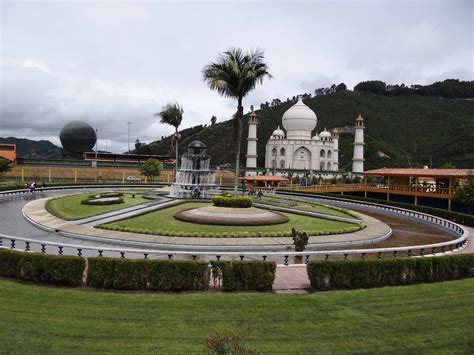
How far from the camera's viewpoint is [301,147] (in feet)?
316

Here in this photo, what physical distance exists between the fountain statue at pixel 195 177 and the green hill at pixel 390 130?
8099 centimetres

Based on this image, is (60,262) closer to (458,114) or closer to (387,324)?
(387,324)

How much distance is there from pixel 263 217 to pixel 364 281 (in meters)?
14.4

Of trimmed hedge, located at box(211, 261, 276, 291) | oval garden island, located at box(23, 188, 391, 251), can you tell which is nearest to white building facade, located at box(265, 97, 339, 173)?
oval garden island, located at box(23, 188, 391, 251)

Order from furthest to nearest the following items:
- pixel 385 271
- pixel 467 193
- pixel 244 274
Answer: pixel 467 193, pixel 385 271, pixel 244 274

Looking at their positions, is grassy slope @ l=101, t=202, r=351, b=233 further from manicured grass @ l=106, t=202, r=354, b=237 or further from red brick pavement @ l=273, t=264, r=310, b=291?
red brick pavement @ l=273, t=264, r=310, b=291

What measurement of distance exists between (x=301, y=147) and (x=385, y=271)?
8479 cm

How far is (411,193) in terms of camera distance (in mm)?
45750

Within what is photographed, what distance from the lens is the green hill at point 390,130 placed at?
118m

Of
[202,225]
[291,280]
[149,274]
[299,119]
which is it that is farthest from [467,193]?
[299,119]

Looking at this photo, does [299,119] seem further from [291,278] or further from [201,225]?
[291,278]

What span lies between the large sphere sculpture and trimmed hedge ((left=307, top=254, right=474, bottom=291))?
88.5 m

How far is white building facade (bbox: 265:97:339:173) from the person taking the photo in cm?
9588

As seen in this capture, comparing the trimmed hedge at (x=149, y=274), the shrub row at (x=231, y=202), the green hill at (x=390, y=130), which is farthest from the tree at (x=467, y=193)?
the green hill at (x=390, y=130)
